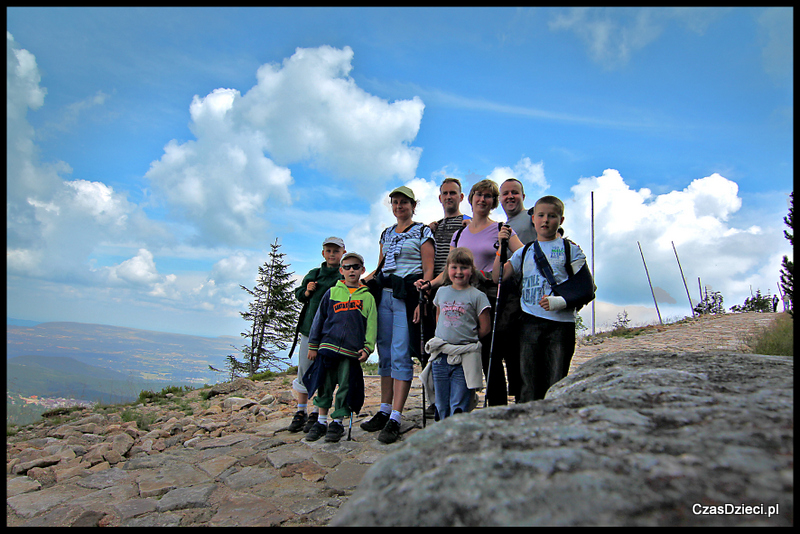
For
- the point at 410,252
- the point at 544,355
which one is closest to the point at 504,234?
the point at 410,252

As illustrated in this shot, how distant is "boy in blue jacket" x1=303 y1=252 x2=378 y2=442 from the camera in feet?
13.6

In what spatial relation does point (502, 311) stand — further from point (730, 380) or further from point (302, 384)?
point (302, 384)

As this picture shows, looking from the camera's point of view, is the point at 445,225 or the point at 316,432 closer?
the point at 316,432

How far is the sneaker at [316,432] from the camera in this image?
4.23m

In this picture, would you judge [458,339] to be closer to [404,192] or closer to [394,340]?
[394,340]

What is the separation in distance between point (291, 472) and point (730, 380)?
323cm

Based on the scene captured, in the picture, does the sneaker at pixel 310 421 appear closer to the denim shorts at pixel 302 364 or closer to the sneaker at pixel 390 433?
the denim shorts at pixel 302 364

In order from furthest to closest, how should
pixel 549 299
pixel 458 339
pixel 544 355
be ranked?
pixel 458 339
pixel 544 355
pixel 549 299

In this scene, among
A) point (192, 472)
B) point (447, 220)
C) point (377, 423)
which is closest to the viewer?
point (192, 472)

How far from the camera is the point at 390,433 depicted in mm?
3875

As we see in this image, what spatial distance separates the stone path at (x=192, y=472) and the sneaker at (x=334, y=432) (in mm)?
59

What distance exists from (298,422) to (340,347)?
4.49 feet

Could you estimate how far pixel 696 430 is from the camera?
3.22 feet

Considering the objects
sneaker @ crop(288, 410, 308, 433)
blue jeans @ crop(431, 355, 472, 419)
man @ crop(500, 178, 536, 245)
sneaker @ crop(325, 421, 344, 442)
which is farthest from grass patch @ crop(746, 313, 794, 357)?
sneaker @ crop(288, 410, 308, 433)
